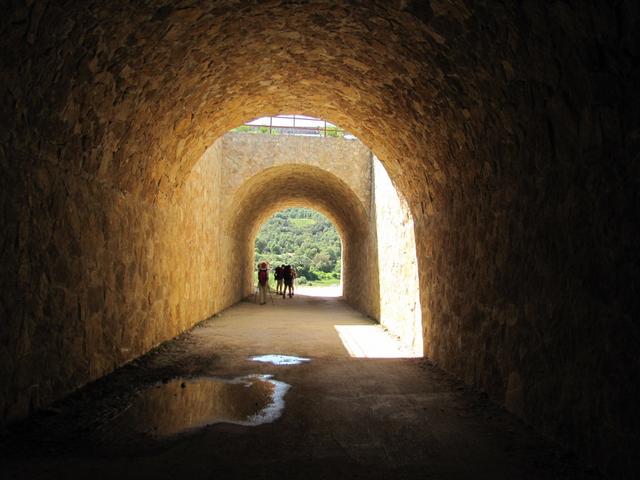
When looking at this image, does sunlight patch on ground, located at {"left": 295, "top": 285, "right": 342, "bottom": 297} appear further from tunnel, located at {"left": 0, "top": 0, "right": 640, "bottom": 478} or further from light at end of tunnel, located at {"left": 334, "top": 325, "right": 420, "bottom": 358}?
tunnel, located at {"left": 0, "top": 0, "right": 640, "bottom": 478}

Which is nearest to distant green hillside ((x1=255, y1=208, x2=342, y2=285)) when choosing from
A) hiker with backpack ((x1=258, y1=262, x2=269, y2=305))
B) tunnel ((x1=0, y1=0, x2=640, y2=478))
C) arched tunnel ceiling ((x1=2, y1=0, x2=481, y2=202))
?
hiker with backpack ((x1=258, y1=262, x2=269, y2=305))

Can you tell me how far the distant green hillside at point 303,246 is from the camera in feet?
159

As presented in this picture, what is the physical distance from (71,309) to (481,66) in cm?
453

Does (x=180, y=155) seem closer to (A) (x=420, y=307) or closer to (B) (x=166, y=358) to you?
(B) (x=166, y=358)

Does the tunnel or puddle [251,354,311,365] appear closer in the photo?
the tunnel

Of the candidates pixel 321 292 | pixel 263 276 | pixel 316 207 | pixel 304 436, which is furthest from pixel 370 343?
pixel 321 292

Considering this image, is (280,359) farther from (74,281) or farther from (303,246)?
(303,246)

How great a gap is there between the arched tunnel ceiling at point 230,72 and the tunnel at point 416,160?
27 millimetres

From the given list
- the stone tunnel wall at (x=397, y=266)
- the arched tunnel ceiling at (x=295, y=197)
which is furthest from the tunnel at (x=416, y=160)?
the arched tunnel ceiling at (x=295, y=197)

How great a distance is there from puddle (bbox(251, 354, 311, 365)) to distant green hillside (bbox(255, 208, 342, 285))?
31.0 m

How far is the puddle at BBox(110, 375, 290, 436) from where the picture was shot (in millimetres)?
3926

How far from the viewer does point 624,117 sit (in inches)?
105

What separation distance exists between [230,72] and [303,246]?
173 ft

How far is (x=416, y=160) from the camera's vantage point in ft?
21.8
